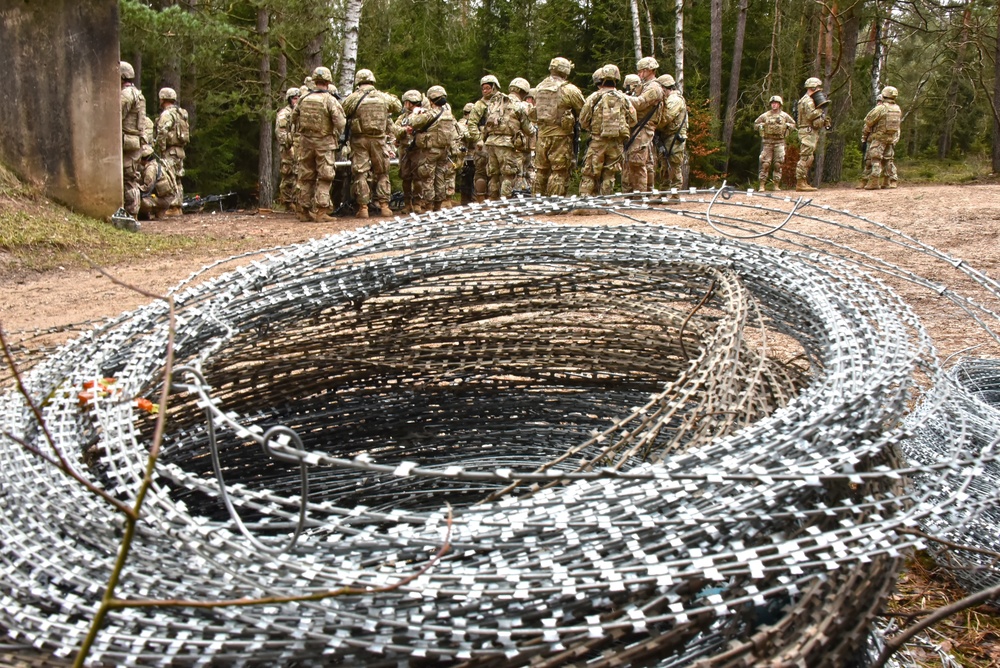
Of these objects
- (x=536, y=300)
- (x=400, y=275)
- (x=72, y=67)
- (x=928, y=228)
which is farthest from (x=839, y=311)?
(x=72, y=67)

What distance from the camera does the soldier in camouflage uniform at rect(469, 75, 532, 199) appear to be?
47.6 feet

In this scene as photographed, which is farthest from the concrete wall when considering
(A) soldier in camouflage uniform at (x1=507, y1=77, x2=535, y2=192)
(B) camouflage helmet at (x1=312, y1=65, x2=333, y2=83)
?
(A) soldier in camouflage uniform at (x1=507, y1=77, x2=535, y2=192)

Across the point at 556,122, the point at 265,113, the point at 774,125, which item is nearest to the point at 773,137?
the point at 774,125

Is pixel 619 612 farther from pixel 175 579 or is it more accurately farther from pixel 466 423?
pixel 466 423

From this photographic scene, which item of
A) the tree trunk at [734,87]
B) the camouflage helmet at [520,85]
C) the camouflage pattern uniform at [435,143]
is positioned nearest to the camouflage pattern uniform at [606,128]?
the camouflage pattern uniform at [435,143]

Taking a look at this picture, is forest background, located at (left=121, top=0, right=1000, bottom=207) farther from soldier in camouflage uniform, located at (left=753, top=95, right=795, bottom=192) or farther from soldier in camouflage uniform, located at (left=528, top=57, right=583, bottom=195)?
soldier in camouflage uniform, located at (left=528, top=57, right=583, bottom=195)

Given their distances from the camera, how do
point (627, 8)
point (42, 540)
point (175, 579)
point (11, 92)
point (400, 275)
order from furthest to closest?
point (627, 8), point (11, 92), point (400, 275), point (42, 540), point (175, 579)

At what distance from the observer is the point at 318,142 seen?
1364cm

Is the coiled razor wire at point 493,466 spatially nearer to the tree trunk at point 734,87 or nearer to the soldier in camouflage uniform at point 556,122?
the soldier in camouflage uniform at point 556,122

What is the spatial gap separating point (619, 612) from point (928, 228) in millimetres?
10768

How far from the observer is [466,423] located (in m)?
4.54

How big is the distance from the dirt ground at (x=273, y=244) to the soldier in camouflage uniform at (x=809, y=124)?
5.37ft

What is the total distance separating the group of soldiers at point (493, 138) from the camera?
13.0 m

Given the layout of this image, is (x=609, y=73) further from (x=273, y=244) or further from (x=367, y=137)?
(x=273, y=244)
